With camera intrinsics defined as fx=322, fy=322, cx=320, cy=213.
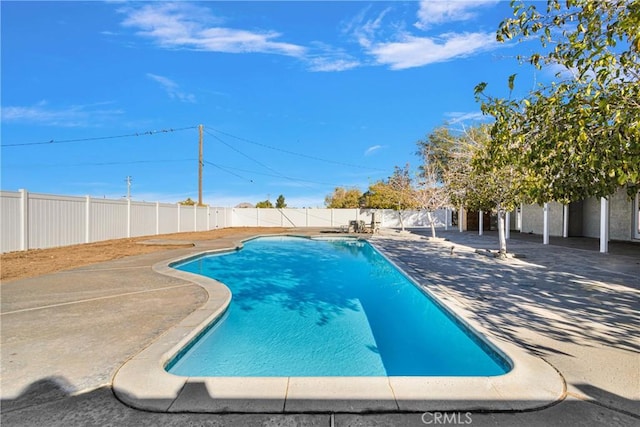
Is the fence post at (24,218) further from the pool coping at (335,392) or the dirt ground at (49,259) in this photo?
the pool coping at (335,392)

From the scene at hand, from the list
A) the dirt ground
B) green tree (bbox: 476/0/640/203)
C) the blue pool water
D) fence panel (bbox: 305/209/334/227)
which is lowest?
the blue pool water

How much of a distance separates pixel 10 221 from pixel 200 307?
30.0 feet

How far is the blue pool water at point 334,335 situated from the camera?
345cm

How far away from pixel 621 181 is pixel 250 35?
45.0 feet

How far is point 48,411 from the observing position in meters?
2.11

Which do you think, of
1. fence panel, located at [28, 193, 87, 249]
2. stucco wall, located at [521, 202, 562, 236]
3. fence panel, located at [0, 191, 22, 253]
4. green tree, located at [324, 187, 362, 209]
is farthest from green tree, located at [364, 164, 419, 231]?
fence panel, located at [0, 191, 22, 253]

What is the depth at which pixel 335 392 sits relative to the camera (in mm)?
2328

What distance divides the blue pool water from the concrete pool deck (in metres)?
0.42

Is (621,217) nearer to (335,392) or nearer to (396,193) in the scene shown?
(396,193)

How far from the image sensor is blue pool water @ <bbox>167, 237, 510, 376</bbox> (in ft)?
11.3

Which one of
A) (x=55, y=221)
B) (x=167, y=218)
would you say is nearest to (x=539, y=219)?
(x=167, y=218)

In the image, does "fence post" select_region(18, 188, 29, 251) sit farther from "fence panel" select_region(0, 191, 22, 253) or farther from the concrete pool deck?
the concrete pool deck

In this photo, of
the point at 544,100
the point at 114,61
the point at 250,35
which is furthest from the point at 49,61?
the point at 544,100

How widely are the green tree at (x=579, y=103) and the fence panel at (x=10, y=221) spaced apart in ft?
40.8
